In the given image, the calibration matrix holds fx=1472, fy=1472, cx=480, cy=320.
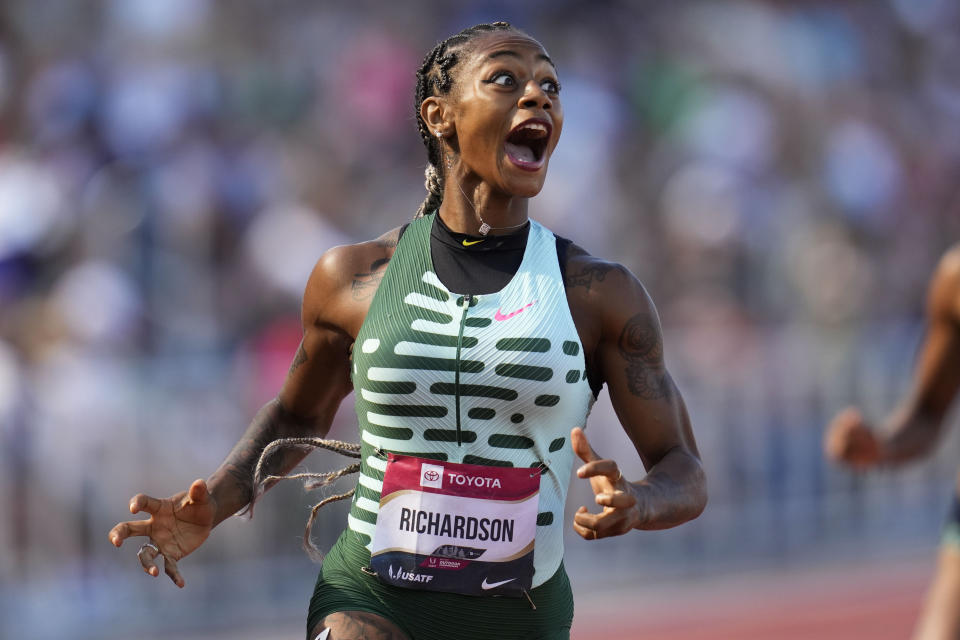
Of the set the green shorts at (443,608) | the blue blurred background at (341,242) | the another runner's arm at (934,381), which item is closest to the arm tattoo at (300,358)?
the green shorts at (443,608)

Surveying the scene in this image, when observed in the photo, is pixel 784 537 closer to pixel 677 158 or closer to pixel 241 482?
pixel 677 158

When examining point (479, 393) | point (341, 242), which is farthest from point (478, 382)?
point (341, 242)

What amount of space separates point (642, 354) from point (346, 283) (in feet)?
2.89

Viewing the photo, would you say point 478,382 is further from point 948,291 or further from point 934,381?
point 934,381

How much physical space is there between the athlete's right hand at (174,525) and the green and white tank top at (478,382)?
0.44 meters

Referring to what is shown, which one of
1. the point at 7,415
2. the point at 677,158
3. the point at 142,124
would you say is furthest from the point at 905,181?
the point at 7,415

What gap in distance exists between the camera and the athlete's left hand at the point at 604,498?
3.42 meters

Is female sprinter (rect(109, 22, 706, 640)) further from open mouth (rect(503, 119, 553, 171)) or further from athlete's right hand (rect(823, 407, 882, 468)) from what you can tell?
athlete's right hand (rect(823, 407, 882, 468))

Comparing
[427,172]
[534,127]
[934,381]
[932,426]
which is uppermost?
[534,127]

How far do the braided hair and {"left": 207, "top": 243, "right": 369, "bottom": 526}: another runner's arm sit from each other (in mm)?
321

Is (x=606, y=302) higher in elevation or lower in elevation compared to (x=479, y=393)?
higher

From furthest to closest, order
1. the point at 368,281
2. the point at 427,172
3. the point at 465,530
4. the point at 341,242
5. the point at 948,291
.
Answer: the point at 341,242 < the point at 948,291 < the point at 427,172 < the point at 368,281 < the point at 465,530

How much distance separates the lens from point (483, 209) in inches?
166

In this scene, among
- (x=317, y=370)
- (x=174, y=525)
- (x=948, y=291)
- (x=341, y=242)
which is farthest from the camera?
(x=341, y=242)
